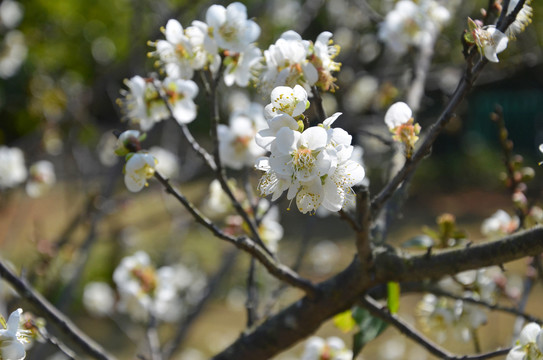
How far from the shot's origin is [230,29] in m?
1.02

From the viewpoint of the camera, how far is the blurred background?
2490 mm

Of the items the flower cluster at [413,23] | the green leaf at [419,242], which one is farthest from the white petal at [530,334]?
the flower cluster at [413,23]

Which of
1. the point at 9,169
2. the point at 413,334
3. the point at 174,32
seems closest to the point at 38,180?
the point at 9,169

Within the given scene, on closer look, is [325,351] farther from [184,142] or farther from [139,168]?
[184,142]

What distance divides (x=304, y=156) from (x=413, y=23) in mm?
1263

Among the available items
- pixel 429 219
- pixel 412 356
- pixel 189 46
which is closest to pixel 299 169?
pixel 189 46

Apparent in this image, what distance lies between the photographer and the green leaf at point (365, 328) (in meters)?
1.04

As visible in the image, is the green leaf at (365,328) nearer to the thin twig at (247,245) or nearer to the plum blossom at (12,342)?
the thin twig at (247,245)

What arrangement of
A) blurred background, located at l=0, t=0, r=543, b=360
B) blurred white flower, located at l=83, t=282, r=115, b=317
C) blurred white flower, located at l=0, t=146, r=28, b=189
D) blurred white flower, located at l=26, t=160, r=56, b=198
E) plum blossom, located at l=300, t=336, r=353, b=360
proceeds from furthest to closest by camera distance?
blurred white flower, located at l=83, t=282, r=115, b=317, blurred white flower, located at l=0, t=146, r=28, b=189, blurred white flower, located at l=26, t=160, r=56, b=198, blurred background, located at l=0, t=0, r=543, b=360, plum blossom, located at l=300, t=336, r=353, b=360

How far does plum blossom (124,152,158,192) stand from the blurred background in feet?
1.31

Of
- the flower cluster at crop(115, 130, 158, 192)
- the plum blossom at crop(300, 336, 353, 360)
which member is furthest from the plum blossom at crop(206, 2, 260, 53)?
the plum blossom at crop(300, 336, 353, 360)

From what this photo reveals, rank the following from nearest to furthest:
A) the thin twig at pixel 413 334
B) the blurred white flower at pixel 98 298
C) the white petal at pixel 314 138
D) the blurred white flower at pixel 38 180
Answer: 1. the white petal at pixel 314 138
2. the thin twig at pixel 413 334
3. the blurred white flower at pixel 38 180
4. the blurred white flower at pixel 98 298

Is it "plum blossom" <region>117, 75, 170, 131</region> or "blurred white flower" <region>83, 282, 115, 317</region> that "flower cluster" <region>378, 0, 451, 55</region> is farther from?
"blurred white flower" <region>83, 282, 115, 317</region>

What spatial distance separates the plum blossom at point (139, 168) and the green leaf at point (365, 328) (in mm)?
516
